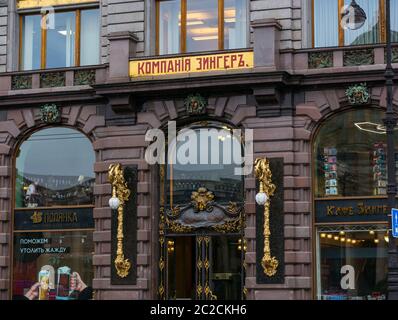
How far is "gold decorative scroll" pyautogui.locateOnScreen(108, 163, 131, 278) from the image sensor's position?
23.7 m

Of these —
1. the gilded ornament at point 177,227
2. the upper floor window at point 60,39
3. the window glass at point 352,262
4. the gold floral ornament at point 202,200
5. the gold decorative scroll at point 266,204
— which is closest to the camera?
the window glass at point 352,262

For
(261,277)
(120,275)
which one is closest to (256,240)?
(261,277)

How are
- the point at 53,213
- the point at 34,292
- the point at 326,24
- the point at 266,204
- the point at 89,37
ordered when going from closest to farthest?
the point at 266,204 < the point at 326,24 < the point at 34,292 < the point at 53,213 < the point at 89,37

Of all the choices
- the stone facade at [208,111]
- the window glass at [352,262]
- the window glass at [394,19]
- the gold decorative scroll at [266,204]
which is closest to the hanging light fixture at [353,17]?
the window glass at [394,19]

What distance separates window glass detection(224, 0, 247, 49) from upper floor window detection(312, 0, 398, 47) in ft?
7.56

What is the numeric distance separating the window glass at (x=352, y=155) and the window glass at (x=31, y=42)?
11.0 metres

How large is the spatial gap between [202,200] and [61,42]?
8.13 metres

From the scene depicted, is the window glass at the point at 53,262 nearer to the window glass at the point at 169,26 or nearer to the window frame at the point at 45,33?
the window frame at the point at 45,33

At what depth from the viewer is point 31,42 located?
27172 mm

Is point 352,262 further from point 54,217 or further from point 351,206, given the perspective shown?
point 54,217

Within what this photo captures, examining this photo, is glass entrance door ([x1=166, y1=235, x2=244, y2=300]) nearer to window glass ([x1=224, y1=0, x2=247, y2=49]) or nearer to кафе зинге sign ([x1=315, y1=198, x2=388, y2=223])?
кафе зинге sign ([x1=315, y1=198, x2=388, y2=223])

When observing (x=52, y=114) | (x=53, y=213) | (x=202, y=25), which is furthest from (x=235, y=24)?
(x=53, y=213)

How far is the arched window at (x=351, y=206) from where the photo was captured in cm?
2191
